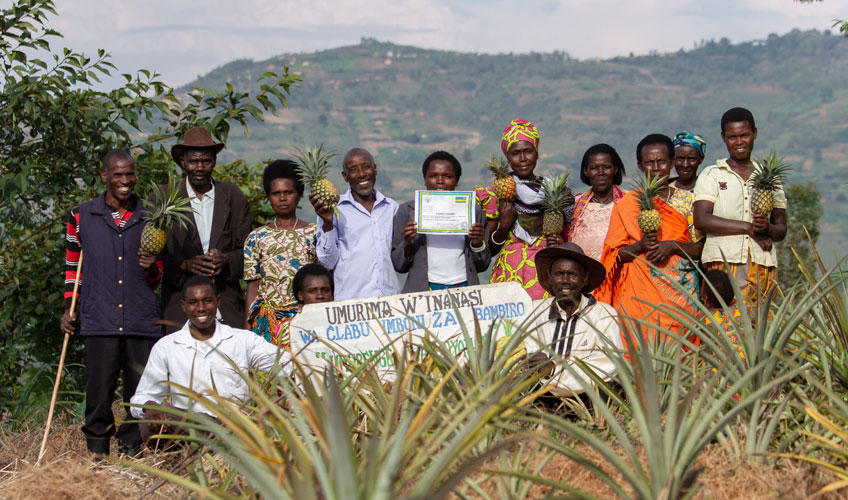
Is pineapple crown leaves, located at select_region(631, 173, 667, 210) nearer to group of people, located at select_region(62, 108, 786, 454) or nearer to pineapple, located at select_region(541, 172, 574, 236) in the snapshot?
group of people, located at select_region(62, 108, 786, 454)

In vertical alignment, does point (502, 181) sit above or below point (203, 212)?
above

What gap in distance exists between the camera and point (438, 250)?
21.1 ft

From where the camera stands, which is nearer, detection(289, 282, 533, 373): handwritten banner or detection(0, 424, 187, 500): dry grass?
detection(0, 424, 187, 500): dry grass

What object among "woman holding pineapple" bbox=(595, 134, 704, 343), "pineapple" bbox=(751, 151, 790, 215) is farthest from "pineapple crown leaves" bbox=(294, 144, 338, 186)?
"pineapple" bbox=(751, 151, 790, 215)

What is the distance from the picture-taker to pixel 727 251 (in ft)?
20.1

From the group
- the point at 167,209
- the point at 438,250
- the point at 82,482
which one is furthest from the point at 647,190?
the point at 82,482

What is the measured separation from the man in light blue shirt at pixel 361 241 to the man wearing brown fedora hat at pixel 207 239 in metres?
0.71

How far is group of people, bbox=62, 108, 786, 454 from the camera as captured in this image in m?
6.03

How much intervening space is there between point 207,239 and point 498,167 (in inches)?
83.2

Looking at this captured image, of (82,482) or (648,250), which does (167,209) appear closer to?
(82,482)

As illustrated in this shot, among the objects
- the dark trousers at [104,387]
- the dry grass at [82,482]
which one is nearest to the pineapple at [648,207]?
the dry grass at [82,482]

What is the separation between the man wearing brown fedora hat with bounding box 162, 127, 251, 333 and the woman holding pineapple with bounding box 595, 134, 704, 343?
2576 mm

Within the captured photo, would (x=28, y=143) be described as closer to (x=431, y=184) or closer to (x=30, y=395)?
(x=30, y=395)

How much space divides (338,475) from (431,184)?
3866mm
